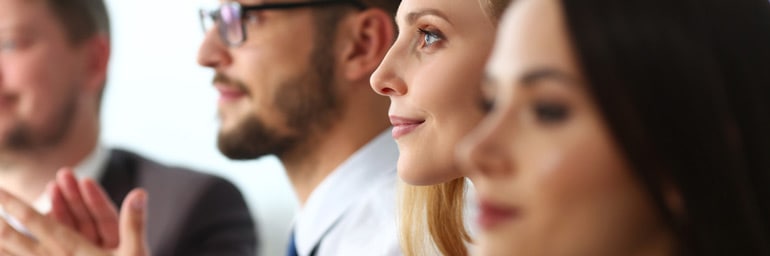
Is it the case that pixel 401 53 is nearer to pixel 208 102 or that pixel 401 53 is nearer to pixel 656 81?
pixel 656 81

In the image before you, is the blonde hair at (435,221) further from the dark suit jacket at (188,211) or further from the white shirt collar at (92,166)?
the white shirt collar at (92,166)

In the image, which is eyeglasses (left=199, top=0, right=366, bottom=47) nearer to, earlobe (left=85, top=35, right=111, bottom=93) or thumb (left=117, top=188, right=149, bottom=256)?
thumb (left=117, top=188, right=149, bottom=256)

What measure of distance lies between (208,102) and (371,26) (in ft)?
2.84

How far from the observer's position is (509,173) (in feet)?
1.98

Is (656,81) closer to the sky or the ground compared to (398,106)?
closer to the sky

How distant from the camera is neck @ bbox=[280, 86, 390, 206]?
131cm

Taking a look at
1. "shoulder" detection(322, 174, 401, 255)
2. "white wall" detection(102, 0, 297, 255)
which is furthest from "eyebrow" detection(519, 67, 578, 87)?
"white wall" detection(102, 0, 297, 255)

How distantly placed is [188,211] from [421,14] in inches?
33.3

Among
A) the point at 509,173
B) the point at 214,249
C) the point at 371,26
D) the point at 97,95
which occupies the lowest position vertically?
the point at 214,249

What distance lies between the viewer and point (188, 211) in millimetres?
1630

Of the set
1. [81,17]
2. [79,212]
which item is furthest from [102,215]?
[81,17]

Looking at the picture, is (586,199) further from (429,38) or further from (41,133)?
(41,133)

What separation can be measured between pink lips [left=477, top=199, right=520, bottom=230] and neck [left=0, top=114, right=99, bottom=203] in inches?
48.8

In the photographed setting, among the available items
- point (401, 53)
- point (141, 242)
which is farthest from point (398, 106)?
point (141, 242)
